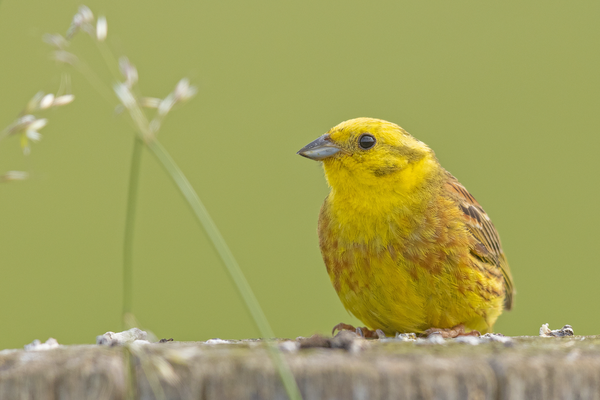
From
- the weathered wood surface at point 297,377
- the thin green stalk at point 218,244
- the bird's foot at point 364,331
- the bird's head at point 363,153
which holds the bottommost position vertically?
the bird's foot at point 364,331

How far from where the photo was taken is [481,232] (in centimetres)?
395

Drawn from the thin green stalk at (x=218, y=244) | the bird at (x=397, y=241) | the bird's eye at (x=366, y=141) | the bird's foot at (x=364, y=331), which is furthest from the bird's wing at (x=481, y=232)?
the thin green stalk at (x=218, y=244)

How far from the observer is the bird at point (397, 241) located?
11.3 feet

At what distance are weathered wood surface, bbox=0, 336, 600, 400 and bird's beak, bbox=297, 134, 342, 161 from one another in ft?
6.33

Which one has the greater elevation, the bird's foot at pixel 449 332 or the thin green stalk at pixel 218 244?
the thin green stalk at pixel 218 244

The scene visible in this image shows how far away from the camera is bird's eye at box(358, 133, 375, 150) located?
3695 mm

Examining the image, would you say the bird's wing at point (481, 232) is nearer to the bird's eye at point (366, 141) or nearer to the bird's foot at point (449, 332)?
the bird's foot at point (449, 332)

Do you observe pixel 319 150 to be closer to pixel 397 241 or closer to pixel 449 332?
pixel 397 241

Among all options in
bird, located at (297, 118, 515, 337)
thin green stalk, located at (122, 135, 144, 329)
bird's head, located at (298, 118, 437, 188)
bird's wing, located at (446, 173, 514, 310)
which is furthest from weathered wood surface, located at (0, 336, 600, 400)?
bird's wing, located at (446, 173, 514, 310)

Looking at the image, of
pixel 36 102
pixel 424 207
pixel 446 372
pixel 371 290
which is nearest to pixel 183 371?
pixel 446 372

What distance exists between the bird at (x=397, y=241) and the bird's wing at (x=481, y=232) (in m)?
0.01

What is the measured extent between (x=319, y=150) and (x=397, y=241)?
0.67 meters

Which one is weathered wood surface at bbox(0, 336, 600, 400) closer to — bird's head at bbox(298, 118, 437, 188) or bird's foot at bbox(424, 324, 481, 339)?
bird's foot at bbox(424, 324, 481, 339)

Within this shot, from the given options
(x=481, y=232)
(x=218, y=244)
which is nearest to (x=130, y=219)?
(x=218, y=244)
